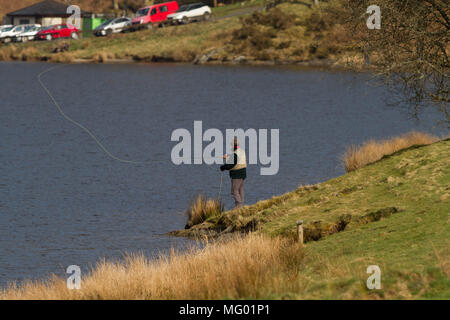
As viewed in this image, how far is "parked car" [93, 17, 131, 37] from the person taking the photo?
327ft

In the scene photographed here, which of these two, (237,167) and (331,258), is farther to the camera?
(237,167)

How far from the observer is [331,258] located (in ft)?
48.7

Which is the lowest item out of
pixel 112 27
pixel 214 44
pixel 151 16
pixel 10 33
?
pixel 214 44

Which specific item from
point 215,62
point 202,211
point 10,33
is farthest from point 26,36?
point 202,211

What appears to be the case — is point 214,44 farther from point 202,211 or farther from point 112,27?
point 202,211

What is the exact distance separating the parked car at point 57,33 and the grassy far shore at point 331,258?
8379cm

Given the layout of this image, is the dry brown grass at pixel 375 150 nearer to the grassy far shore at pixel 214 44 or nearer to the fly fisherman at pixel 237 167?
the fly fisherman at pixel 237 167

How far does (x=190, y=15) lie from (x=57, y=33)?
50.6 feet

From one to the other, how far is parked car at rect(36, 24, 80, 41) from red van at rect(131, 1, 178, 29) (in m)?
7.12

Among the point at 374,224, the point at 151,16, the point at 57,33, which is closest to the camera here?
the point at 374,224

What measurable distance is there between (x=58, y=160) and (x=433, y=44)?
21263 mm
